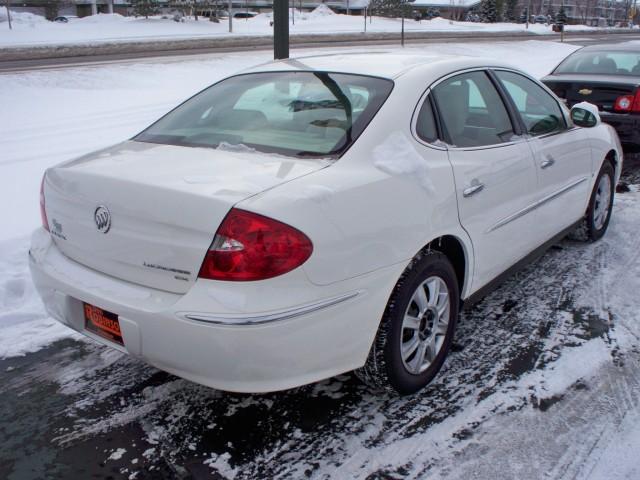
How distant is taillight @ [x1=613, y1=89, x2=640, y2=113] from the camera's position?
7457 mm

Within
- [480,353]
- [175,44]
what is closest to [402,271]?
[480,353]

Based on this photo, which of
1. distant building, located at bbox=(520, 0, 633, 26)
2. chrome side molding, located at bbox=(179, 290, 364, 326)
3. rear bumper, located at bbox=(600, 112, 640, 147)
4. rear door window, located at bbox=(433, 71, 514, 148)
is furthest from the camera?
distant building, located at bbox=(520, 0, 633, 26)

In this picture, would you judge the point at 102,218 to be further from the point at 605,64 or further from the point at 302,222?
the point at 605,64

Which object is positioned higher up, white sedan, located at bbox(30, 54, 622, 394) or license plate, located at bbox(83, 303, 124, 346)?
white sedan, located at bbox(30, 54, 622, 394)

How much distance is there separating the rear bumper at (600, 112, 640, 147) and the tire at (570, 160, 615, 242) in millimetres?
2459

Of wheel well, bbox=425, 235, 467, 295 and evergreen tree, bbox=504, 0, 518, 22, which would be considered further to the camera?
evergreen tree, bbox=504, 0, 518, 22

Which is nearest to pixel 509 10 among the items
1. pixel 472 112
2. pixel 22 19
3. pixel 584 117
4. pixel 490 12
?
pixel 490 12

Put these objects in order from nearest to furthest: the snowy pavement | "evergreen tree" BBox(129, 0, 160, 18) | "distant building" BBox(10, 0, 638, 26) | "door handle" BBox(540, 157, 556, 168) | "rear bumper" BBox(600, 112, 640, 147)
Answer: the snowy pavement → "door handle" BBox(540, 157, 556, 168) → "rear bumper" BBox(600, 112, 640, 147) → "evergreen tree" BBox(129, 0, 160, 18) → "distant building" BBox(10, 0, 638, 26)

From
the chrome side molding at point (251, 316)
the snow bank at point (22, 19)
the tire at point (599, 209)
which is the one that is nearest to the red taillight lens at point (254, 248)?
the chrome side molding at point (251, 316)

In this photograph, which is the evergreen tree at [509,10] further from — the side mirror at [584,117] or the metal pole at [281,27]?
the side mirror at [584,117]

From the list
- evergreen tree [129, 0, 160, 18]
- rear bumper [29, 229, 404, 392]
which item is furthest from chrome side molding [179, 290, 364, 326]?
evergreen tree [129, 0, 160, 18]

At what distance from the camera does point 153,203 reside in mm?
2477

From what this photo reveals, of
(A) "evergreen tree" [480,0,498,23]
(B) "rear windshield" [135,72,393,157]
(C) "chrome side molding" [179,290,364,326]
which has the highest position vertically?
(A) "evergreen tree" [480,0,498,23]

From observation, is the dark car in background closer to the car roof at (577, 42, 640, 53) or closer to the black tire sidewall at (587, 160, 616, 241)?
the car roof at (577, 42, 640, 53)
